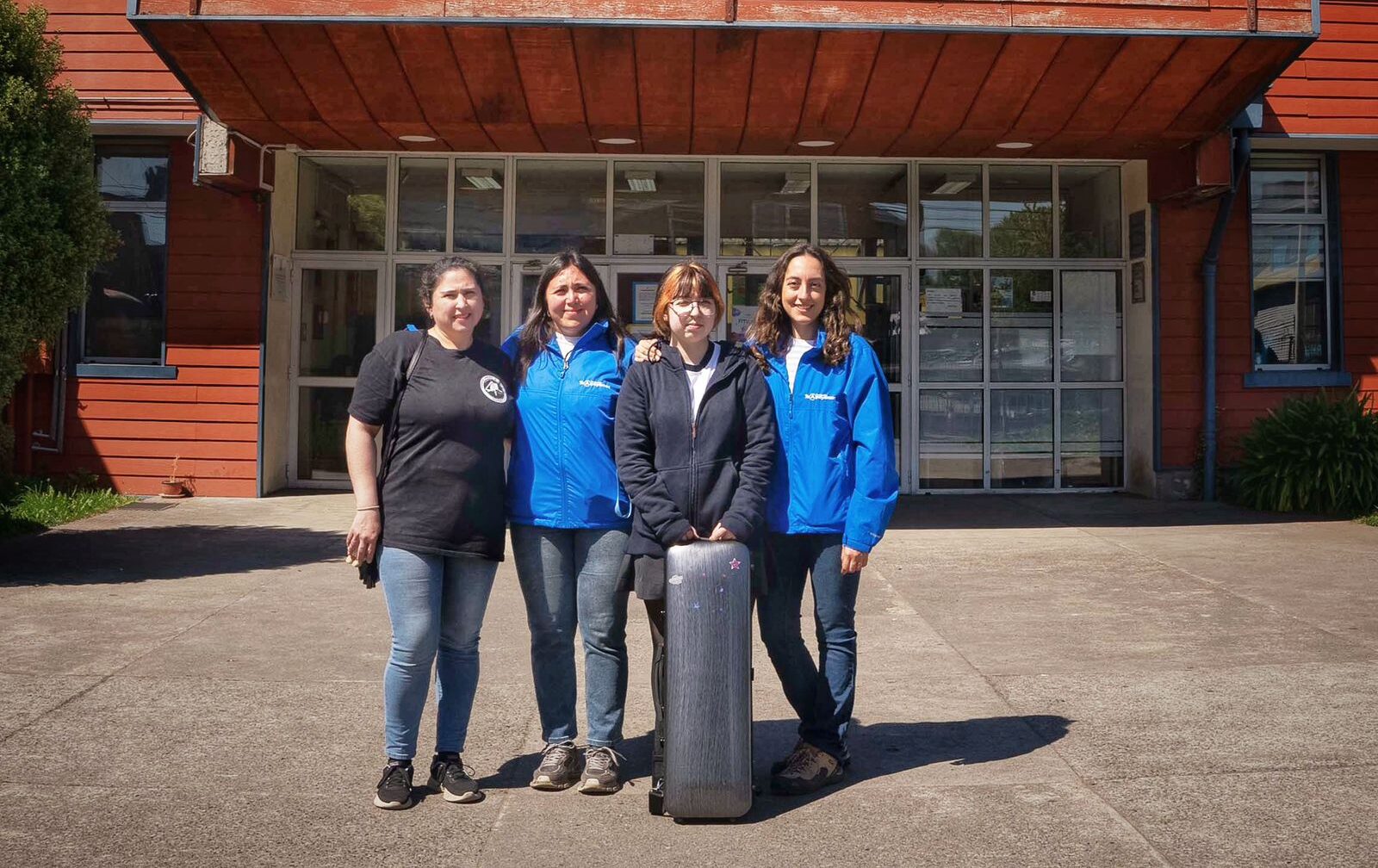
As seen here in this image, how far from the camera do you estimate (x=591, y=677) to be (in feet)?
13.8

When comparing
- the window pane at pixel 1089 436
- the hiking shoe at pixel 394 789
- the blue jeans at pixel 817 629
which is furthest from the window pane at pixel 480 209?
the hiking shoe at pixel 394 789

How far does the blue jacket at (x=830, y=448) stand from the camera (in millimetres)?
4164

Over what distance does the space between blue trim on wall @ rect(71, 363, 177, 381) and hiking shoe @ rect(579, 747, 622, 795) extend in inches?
334

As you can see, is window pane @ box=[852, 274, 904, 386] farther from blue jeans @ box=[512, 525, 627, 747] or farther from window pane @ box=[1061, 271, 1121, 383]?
blue jeans @ box=[512, 525, 627, 747]

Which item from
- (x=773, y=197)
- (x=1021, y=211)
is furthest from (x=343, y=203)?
(x=1021, y=211)

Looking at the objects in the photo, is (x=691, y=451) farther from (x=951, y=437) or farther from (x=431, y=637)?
(x=951, y=437)

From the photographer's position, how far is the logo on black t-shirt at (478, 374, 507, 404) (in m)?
4.14

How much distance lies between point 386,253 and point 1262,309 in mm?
8228

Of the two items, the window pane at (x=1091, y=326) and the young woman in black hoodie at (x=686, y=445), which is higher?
Answer: the window pane at (x=1091, y=326)

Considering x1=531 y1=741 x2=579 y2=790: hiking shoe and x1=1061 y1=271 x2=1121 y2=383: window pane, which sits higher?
x1=1061 y1=271 x2=1121 y2=383: window pane

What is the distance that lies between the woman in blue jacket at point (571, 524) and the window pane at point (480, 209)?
815cm

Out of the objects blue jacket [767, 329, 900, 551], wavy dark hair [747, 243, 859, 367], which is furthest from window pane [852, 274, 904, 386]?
blue jacket [767, 329, 900, 551]

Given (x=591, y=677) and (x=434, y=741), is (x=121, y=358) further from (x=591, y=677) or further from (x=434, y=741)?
(x=591, y=677)

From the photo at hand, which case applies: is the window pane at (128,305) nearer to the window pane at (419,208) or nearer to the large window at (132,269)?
the large window at (132,269)
